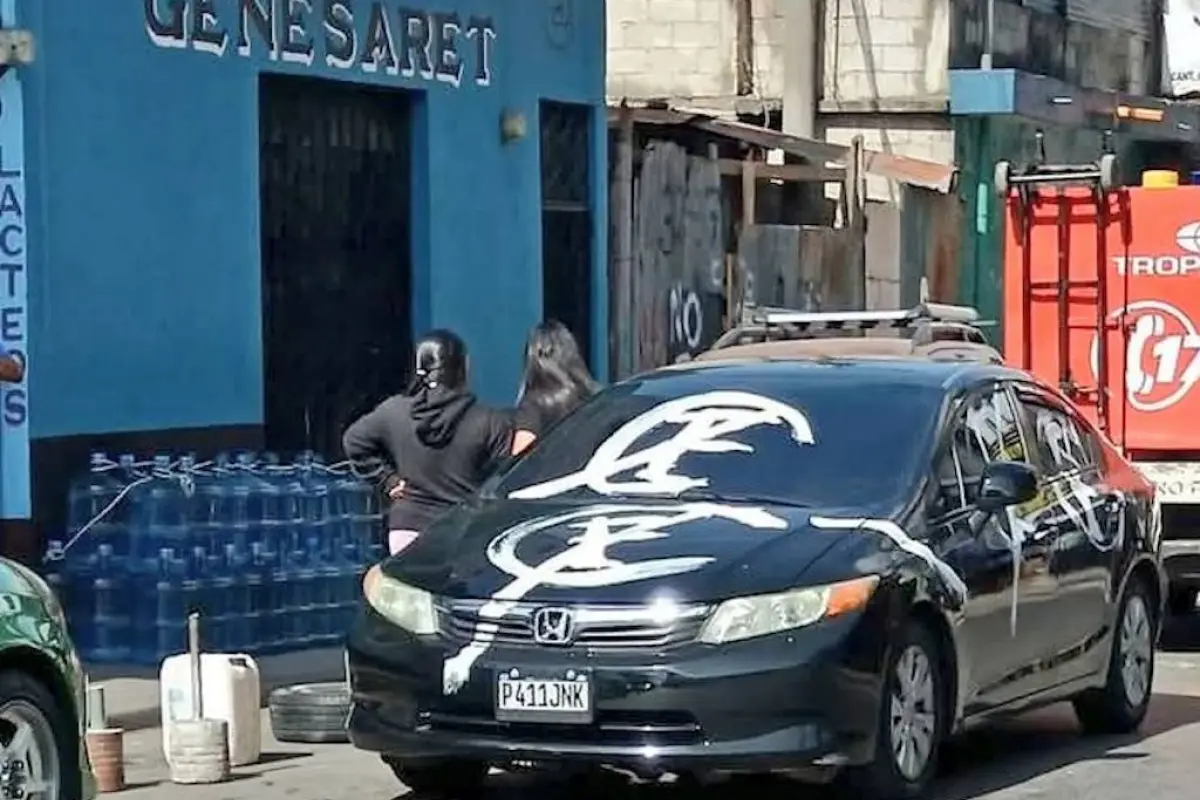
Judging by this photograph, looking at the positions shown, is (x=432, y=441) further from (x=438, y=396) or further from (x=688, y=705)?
(x=688, y=705)

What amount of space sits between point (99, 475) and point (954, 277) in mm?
14505

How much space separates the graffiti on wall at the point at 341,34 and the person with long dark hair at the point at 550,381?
11.0ft

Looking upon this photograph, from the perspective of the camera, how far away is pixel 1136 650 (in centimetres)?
1213

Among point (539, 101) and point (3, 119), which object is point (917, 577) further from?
point (539, 101)

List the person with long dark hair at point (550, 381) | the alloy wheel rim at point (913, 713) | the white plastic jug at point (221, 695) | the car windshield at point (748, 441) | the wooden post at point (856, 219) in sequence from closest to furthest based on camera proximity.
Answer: the alloy wheel rim at point (913, 713)
the car windshield at point (748, 441)
the white plastic jug at point (221, 695)
the person with long dark hair at point (550, 381)
the wooden post at point (856, 219)

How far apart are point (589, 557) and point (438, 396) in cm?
244

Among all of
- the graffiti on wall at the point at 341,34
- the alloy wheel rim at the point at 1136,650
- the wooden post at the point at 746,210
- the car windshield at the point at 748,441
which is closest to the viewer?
the car windshield at the point at 748,441

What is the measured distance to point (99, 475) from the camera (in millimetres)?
13727

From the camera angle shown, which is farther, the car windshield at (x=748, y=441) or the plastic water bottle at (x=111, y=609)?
the plastic water bottle at (x=111, y=609)

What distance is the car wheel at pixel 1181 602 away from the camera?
16.0 meters

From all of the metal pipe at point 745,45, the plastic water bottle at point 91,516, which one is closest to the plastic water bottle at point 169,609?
the plastic water bottle at point 91,516

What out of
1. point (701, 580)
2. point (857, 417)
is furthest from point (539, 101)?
point (701, 580)

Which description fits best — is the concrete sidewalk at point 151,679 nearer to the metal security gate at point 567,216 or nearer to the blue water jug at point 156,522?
the blue water jug at point 156,522

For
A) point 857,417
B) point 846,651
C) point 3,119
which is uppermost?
point 3,119
